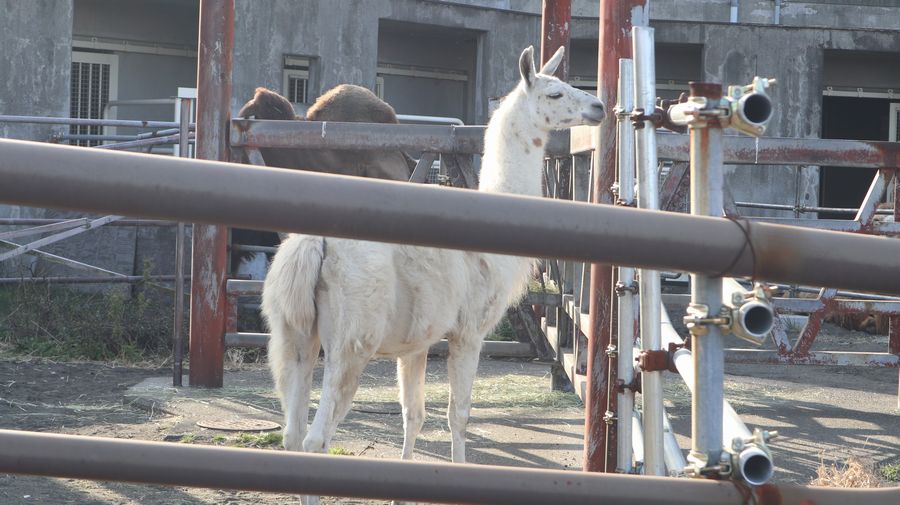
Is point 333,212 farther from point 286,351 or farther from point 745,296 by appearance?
point 286,351

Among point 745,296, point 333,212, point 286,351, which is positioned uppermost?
point 333,212

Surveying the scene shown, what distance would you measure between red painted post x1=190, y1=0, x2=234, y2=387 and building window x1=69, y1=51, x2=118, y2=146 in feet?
34.4

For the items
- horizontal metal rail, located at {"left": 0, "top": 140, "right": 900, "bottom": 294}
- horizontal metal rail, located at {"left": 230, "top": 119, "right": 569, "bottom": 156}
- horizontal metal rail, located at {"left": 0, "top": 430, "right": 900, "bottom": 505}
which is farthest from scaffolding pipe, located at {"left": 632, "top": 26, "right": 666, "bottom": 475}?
horizontal metal rail, located at {"left": 230, "top": 119, "right": 569, "bottom": 156}

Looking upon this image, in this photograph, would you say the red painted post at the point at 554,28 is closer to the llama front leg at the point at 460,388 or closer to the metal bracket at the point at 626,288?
the llama front leg at the point at 460,388

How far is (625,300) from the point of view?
365 centimetres

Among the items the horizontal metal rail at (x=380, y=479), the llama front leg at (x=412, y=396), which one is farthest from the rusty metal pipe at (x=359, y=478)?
the llama front leg at (x=412, y=396)

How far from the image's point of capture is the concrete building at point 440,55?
14.2m

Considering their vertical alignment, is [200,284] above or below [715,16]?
below

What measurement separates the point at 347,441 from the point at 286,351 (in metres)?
1.32

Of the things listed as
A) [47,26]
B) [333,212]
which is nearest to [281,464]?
[333,212]

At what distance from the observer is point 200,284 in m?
7.60

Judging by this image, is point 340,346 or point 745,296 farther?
point 340,346

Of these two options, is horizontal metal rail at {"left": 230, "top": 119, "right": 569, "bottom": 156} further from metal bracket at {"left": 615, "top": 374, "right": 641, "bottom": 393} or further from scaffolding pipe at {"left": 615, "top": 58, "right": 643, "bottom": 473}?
metal bracket at {"left": 615, "top": 374, "right": 641, "bottom": 393}

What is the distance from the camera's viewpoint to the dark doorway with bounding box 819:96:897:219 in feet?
70.7
